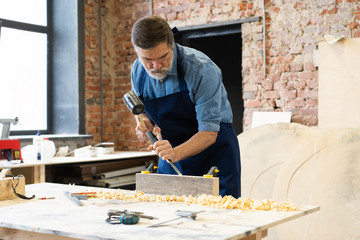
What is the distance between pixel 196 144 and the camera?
238cm

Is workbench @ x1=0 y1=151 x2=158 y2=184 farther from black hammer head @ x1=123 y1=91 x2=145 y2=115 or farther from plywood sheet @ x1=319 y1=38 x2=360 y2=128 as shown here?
plywood sheet @ x1=319 y1=38 x2=360 y2=128

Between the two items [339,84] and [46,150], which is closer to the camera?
[46,150]

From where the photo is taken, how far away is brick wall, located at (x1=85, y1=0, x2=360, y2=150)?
4320 mm

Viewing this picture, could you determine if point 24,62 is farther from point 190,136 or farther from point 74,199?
point 74,199

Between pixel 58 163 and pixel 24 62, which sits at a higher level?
pixel 24 62

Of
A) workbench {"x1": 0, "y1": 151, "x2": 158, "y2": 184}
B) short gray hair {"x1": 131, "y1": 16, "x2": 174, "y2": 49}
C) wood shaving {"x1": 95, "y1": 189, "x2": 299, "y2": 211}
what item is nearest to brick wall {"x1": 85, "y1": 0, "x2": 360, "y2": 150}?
workbench {"x1": 0, "y1": 151, "x2": 158, "y2": 184}

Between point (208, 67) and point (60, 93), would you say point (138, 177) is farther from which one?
point (60, 93)

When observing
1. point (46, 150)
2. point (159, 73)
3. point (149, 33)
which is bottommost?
point (46, 150)

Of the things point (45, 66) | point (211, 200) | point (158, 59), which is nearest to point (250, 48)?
point (45, 66)

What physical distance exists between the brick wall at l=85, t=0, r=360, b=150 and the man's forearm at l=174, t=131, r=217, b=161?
2162mm

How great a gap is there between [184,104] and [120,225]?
1.16m

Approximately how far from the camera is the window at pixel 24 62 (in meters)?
4.82

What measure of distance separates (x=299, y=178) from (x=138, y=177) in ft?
5.76

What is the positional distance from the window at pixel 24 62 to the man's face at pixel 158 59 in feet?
9.09
